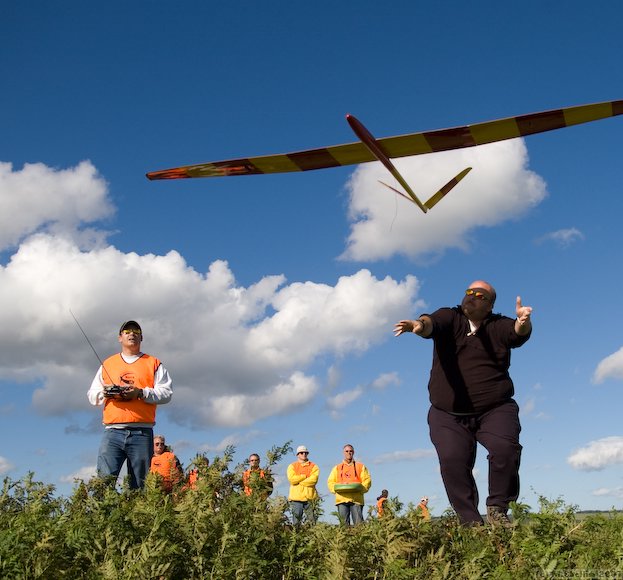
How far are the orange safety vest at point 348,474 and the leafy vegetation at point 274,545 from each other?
9.96 metres

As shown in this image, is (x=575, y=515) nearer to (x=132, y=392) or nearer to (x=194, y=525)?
(x=194, y=525)

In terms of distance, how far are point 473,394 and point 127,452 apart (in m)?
3.52

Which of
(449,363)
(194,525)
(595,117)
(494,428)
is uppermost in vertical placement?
(595,117)

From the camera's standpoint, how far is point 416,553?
11.7 ft

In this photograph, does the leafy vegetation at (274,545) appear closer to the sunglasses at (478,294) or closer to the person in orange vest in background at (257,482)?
the person in orange vest in background at (257,482)

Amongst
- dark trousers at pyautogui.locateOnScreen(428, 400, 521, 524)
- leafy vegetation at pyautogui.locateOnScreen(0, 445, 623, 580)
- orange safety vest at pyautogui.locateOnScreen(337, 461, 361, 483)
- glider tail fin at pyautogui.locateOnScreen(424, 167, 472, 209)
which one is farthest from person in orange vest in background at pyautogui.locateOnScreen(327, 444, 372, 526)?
leafy vegetation at pyautogui.locateOnScreen(0, 445, 623, 580)

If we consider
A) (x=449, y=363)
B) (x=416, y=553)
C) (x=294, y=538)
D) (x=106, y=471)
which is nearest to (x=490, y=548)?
(x=416, y=553)

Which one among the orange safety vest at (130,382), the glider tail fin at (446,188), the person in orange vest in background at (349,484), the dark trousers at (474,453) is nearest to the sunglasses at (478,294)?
→ the dark trousers at (474,453)

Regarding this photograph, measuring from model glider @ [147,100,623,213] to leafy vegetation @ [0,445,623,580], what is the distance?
5.41 meters

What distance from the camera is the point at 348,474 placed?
13812mm

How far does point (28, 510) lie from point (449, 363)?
343 centimetres

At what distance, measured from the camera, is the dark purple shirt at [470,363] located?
5652 millimetres

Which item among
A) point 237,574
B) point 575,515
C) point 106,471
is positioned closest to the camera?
point 237,574

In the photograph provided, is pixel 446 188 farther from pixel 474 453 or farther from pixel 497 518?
pixel 497 518
